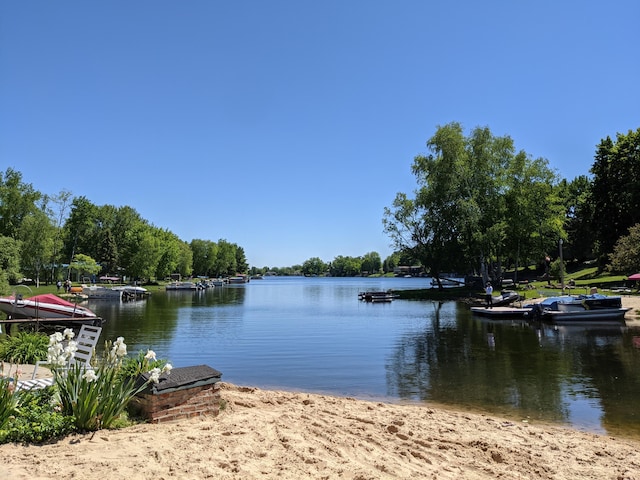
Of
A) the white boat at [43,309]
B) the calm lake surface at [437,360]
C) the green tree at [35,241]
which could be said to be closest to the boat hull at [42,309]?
the white boat at [43,309]

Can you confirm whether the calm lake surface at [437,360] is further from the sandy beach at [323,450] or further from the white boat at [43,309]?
the sandy beach at [323,450]

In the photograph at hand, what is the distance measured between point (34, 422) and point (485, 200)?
54.5m

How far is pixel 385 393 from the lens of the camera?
1186 centimetres

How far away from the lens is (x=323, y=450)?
19.3ft

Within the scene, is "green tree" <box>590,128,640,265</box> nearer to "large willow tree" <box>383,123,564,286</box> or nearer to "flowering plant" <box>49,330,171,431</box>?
"large willow tree" <box>383,123,564,286</box>

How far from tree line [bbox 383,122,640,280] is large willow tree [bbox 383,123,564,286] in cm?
11

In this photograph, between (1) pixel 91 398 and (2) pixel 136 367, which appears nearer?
(1) pixel 91 398

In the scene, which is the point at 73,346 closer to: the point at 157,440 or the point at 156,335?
the point at 157,440

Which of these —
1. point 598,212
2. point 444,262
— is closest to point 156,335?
point 444,262

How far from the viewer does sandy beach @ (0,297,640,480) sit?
4.91 meters

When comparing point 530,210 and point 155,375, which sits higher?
point 530,210

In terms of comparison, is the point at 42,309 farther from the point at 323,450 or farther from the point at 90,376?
the point at 323,450

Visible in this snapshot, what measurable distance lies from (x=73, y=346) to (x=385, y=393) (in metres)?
8.09

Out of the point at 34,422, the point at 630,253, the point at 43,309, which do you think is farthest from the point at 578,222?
the point at 34,422
